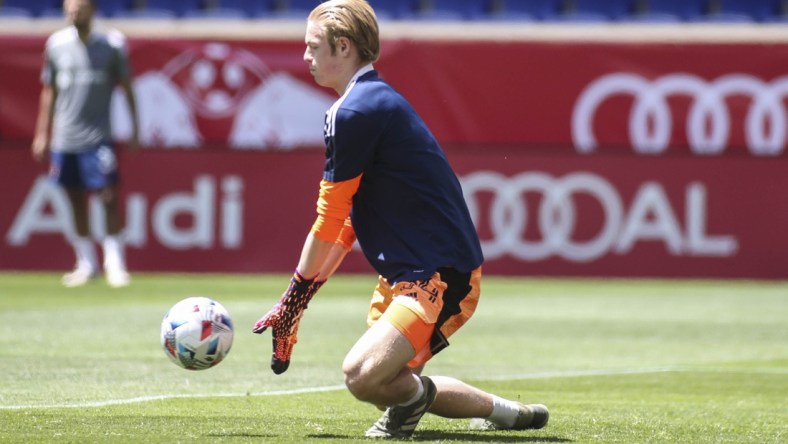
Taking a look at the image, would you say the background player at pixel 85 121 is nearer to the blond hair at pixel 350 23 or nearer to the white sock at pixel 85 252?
the white sock at pixel 85 252

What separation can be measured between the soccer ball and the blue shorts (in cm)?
890

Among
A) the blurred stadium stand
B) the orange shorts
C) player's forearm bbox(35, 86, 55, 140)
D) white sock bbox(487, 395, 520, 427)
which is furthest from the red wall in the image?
the orange shorts

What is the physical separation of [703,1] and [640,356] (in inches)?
430

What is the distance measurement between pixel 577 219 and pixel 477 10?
4378 mm

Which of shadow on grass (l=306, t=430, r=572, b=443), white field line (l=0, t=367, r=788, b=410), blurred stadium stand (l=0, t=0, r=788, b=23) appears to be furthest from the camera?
blurred stadium stand (l=0, t=0, r=788, b=23)

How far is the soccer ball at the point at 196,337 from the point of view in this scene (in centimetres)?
627

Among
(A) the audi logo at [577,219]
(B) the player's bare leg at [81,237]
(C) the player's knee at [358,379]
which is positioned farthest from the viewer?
(A) the audi logo at [577,219]

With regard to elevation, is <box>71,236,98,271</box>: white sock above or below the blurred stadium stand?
below

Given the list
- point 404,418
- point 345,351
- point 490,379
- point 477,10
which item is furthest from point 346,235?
point 477,10

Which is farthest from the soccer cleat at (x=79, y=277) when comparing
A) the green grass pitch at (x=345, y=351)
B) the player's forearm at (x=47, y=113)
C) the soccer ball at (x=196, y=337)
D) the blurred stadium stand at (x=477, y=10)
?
the soccer ball at (x=196, y=337)

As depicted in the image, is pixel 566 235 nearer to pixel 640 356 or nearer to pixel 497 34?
pixel 497 34

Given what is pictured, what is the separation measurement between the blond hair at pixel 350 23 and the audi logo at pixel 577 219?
10853mm

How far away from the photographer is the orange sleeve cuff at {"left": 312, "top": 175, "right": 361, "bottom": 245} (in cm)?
583

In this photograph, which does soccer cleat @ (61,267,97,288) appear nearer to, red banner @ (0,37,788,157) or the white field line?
red banner @ (0,37,788,157)
